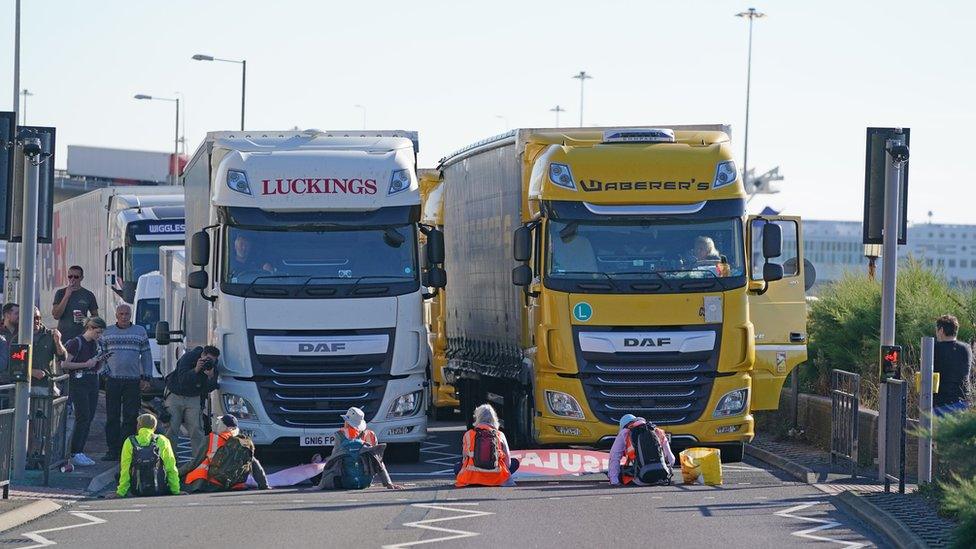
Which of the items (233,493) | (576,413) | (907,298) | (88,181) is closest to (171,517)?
(233,493)

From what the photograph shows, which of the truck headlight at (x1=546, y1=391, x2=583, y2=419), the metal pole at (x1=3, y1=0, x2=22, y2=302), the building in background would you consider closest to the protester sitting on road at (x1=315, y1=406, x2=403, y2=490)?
the truck headlight at (x1=546, y1=391, x2=583, y2=419)

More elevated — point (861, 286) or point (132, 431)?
point (861, 286)

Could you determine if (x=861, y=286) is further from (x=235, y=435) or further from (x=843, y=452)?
(x=235, y=435)

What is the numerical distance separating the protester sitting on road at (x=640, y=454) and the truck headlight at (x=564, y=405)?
118 centimetres

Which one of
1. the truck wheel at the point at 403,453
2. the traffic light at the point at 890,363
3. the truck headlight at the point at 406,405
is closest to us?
the traffic light at the point at 890,363

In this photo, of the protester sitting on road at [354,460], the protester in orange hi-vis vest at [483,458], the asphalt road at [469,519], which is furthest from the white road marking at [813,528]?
the protester sitting on road at [354,460]

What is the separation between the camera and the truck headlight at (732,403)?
1789cm

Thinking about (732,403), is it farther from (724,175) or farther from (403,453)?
(403,453)

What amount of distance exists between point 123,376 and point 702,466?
7.44 m

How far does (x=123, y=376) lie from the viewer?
19.4 m

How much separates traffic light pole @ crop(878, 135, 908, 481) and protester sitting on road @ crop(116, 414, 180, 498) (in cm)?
732

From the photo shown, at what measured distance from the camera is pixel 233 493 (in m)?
16.3

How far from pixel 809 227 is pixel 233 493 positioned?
169447mm

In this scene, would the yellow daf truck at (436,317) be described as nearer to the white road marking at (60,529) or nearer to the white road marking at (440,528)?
the white road marking at (440,528)
